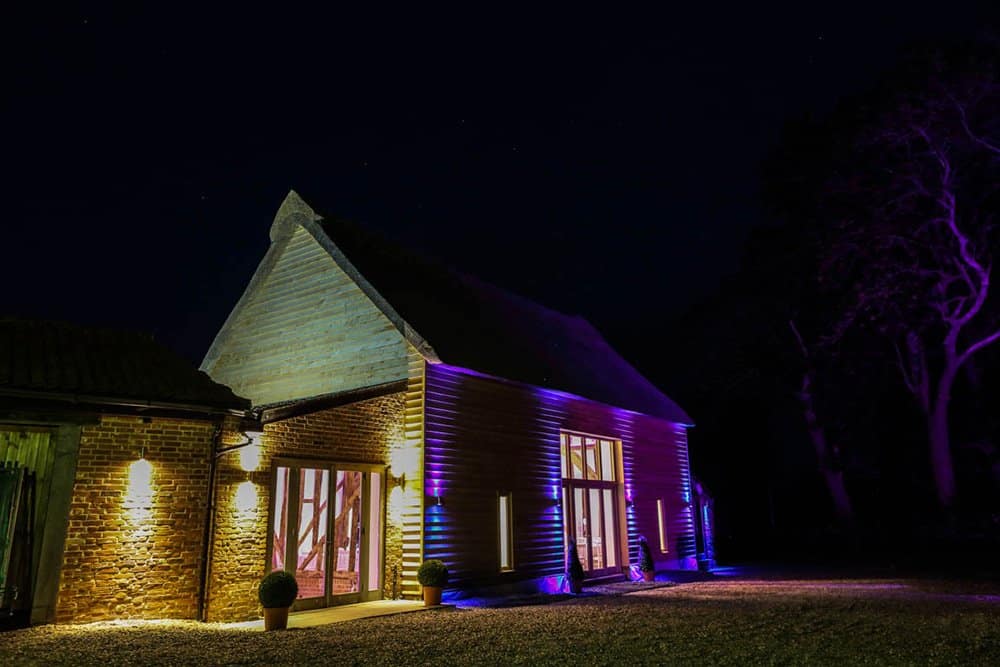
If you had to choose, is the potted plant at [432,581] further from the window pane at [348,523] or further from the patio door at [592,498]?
the patio door at [592,498]

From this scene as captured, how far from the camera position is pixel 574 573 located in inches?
539

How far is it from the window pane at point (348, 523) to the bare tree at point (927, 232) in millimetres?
18658

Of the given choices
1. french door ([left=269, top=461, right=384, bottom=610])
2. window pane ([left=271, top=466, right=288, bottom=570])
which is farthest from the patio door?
window pane ([left=271, top=466, right=288, bottom=570])

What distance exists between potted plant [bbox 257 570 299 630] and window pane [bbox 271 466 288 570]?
1248 millimetres

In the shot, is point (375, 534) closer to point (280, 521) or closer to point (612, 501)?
point (280, 521)

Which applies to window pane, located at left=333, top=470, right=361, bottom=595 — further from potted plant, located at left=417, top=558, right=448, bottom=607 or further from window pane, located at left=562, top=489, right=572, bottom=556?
window pane, located at left=562, top=489, right=572, bottom=556

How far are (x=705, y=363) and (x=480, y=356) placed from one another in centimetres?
1969

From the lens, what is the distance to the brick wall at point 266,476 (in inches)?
371

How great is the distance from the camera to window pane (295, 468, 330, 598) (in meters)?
11.2

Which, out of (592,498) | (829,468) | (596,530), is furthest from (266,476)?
(829,468)

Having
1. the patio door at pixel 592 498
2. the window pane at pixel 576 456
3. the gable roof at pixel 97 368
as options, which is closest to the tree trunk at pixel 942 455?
the patio door at pixel 592 498

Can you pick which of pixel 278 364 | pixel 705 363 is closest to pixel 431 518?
pixel 278 364

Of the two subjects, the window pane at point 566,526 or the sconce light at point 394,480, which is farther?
the window pane at point 566,526

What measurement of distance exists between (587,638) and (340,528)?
541 cm
